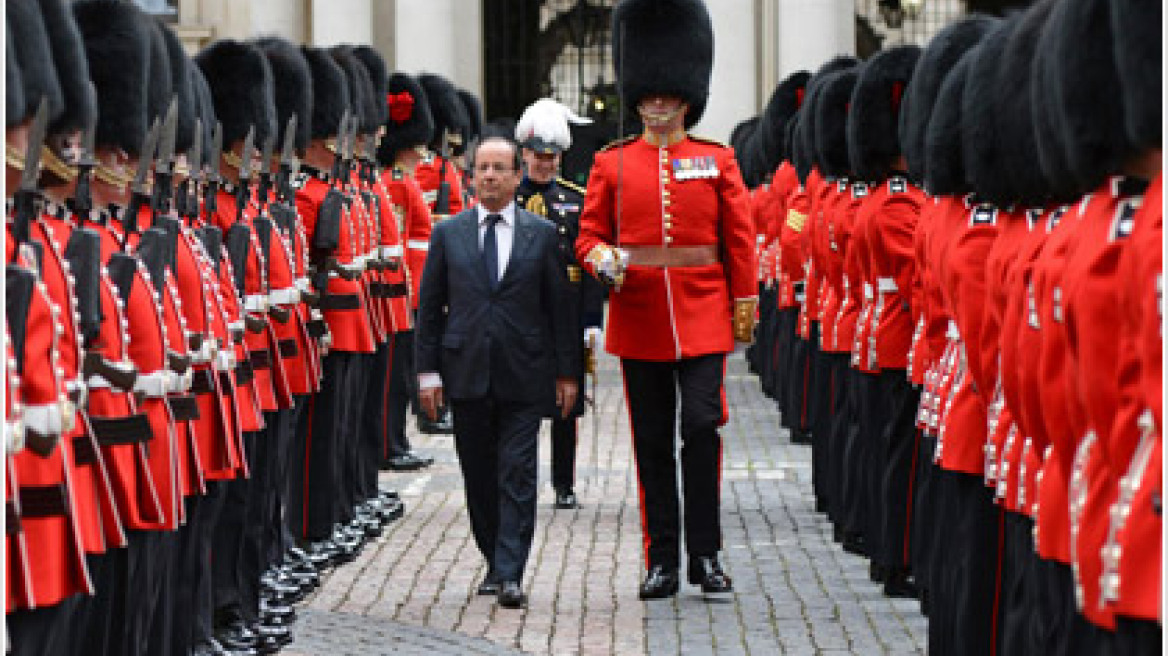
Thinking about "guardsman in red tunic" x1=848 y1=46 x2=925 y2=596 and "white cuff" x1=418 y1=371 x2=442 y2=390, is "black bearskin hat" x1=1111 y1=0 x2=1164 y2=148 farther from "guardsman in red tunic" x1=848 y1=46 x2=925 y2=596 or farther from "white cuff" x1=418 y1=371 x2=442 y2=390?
"white cuff" x1=418 y1=371 x2=442 y2=390

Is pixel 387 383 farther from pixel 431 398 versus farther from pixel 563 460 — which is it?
pixel 431 398

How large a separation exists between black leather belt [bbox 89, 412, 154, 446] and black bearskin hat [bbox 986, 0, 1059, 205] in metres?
2.03

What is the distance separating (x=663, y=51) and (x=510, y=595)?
205 cm

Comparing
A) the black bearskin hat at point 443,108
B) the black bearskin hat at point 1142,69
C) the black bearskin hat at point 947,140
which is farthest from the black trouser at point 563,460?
the black bearskin hat at point 1142,69

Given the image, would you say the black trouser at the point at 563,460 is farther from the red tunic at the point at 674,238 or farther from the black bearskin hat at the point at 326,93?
the red tunic at the point at 674,238

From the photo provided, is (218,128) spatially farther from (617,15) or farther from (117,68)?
(617,15)

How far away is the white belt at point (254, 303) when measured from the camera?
8422mm

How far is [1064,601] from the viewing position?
5.32m

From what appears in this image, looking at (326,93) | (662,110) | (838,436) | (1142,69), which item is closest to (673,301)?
(662,110)

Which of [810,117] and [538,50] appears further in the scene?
[538,50]

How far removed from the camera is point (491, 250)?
947 cm

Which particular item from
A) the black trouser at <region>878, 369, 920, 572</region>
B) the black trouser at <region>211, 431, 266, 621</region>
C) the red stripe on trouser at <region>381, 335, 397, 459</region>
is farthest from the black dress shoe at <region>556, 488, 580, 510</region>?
the black trouser at <region>211, 431, 266, 621</region>

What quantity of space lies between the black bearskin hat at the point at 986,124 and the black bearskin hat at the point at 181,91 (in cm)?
219

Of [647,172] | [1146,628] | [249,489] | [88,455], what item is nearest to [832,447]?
[647,172]
